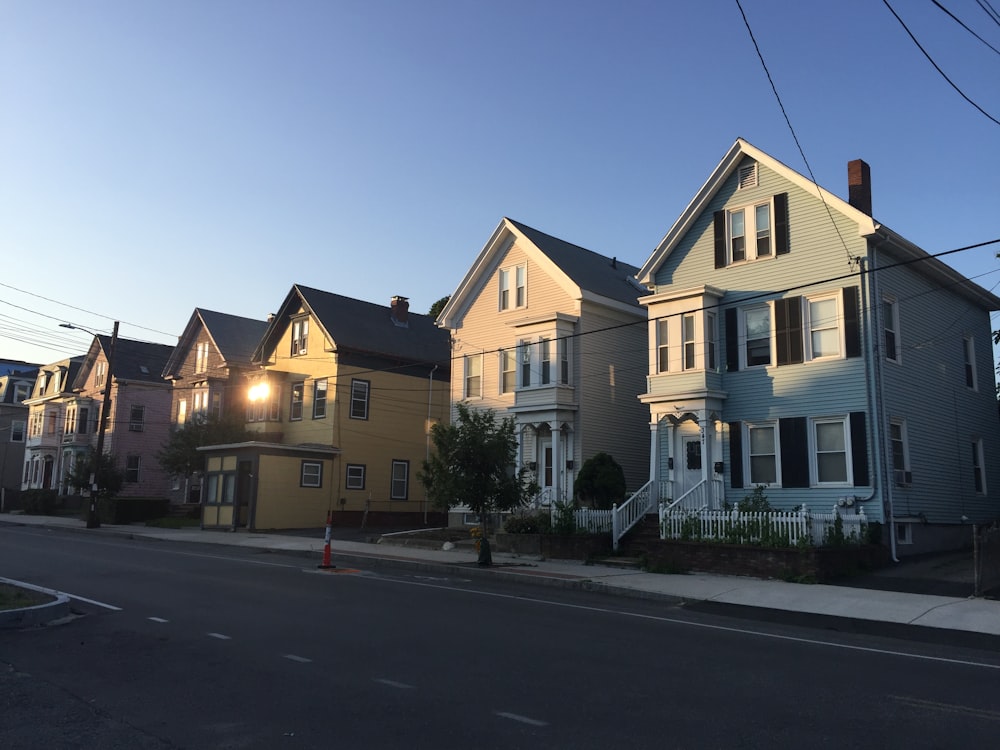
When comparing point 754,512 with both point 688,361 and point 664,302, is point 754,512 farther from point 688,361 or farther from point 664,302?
point 664,302

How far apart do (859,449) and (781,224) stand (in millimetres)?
6541

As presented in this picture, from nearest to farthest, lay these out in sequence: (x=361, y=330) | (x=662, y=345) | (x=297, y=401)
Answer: (x=662, y=345) → (x=361, y=330) → (x=297, y=401)

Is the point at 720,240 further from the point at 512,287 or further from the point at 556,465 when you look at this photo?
the point at 512,287

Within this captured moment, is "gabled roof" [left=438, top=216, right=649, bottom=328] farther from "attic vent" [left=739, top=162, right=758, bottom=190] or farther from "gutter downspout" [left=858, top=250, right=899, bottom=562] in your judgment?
"gutter downspout" [left=858, top=250, right=899, bottom=562]

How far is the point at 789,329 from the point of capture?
2262cm

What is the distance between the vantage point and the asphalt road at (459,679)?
6328mm

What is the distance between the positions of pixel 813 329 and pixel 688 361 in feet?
11.8

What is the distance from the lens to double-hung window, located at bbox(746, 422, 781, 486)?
74.1 ft

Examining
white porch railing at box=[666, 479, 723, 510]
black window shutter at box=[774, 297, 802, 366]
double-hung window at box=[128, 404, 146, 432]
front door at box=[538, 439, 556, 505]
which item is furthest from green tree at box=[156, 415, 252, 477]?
black window shutter at box=[774, 297, 802, 366]

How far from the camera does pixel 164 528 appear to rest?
125ft

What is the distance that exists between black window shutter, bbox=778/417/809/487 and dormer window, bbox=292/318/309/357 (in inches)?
926

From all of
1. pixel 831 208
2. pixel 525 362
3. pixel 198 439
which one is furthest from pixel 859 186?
pixel 198 439

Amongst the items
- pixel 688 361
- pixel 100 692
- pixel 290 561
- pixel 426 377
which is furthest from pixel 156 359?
pixel 100 692

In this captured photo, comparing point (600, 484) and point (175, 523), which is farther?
point (175, 523)
